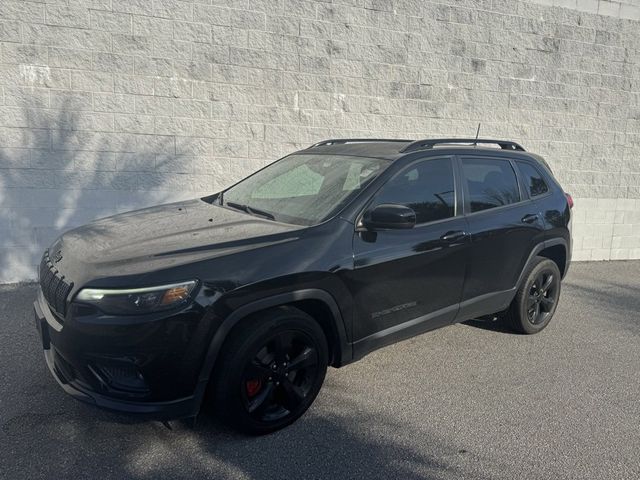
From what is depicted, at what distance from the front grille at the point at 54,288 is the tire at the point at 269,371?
0.90 metres

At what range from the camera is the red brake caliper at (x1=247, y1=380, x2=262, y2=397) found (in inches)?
116

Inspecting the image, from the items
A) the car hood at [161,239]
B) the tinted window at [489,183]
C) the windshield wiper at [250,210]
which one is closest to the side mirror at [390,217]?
the car hood at [161,239]

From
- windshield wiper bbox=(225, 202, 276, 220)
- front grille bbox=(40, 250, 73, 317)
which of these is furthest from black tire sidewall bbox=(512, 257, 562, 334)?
front grille bbox=(40, 250, 73, 317)

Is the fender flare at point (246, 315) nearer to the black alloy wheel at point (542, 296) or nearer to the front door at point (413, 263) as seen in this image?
the front door at point (413, 263)

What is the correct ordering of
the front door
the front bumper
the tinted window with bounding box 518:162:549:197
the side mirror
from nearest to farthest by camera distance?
the front bumper → the side mirror → the front door → the tinted window with bounding box 518:162:549:197

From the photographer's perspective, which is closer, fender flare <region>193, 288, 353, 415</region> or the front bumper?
the front bumper

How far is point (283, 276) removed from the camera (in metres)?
2.92

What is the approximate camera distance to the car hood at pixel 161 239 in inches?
109

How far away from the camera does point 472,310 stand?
4.13 m

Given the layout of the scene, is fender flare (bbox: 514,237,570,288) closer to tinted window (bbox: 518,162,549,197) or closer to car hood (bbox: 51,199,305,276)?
tinted window (bbox: 518,162,549,197)

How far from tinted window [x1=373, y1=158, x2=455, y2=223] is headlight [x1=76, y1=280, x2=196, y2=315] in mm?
1454

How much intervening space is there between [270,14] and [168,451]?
17.1ft

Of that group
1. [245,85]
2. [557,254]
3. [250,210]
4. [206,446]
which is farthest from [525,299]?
[245,85]

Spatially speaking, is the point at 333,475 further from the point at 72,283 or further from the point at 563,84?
the point at 563,84
